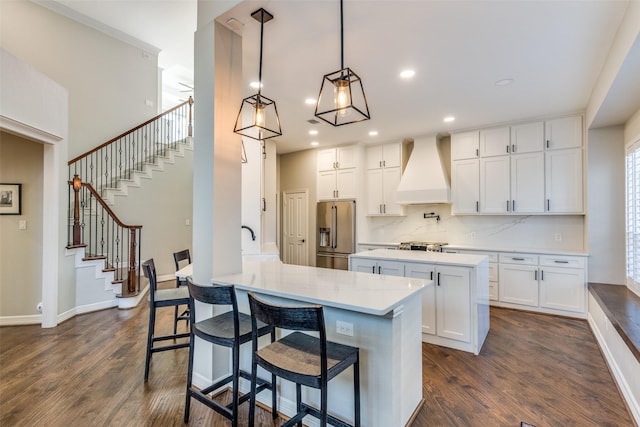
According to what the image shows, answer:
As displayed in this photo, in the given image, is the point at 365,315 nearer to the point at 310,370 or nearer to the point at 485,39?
the point at 310,370

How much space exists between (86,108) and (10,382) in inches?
192

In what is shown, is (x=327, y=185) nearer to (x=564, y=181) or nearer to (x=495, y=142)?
(x=495, y=142)

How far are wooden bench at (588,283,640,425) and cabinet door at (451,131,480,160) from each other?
2.48 m

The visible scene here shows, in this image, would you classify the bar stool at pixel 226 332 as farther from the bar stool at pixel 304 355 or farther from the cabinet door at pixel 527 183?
the cabinet door at pixel 527 183

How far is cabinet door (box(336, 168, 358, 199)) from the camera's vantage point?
20.0ft

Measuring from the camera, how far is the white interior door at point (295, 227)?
670cm

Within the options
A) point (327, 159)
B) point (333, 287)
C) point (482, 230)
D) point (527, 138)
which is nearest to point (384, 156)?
point (327, 159)

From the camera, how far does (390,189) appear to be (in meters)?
5.99

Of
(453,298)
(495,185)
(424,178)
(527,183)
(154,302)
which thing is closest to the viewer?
(154,302)

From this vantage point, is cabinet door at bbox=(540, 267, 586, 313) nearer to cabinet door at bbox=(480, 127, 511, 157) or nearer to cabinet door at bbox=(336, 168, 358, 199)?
cabinet door at bbox=(480, 127, 511, 157)

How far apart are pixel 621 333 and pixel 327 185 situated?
15.8 feet

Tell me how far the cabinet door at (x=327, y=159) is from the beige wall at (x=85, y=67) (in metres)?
3.84

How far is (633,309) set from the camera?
2.88 m

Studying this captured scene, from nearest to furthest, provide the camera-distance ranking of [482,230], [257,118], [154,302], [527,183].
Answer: [257,118] → [154,302] → [527,183] → [482,230]
